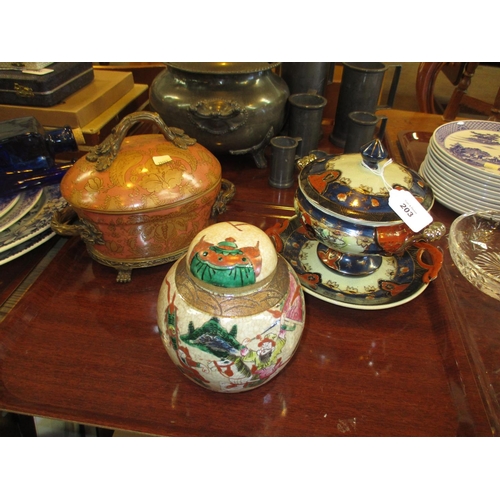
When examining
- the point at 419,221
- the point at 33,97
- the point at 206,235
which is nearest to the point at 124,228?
the point at 206,235

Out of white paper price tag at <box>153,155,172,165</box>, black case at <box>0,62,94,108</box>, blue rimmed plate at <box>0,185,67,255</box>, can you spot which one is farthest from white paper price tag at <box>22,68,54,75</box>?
white paper price tag at <box>153,155,172,165</box>

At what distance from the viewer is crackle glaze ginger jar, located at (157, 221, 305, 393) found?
1.95ft

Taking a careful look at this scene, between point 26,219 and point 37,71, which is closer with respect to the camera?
point 26,219

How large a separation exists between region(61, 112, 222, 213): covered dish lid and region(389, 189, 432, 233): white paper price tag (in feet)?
1.29

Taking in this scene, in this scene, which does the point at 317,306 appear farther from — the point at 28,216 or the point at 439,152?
the point at 28,216

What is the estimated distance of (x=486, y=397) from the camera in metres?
0.72

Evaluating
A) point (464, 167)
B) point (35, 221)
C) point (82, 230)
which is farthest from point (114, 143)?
point (464, 167)

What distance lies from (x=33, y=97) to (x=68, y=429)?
3.29 ft

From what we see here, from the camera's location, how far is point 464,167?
106cm

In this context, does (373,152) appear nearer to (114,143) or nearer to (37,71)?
(114,143)

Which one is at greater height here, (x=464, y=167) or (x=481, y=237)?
(x=464, y=167)

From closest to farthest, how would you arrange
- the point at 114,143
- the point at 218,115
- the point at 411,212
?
the point at 411,212, the point at 114,143, the point at 218,115

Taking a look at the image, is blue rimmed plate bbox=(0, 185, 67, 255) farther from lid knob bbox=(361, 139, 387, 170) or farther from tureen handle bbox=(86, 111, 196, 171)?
lid knob bbox=(361, 139, 387, 170)

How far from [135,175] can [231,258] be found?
0.36 meters
